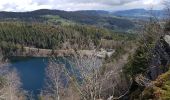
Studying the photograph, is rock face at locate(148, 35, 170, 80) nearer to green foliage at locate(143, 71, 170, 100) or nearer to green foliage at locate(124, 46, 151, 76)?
green foliage at locate(143, 71, 170, 100)

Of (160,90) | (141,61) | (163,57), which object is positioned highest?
(160,90)

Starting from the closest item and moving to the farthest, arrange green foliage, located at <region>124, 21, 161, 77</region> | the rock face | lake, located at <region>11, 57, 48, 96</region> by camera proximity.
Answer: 1. the rock face
2. green foliage, located at <region>124, 21, 161, 77</region>
3. lake, located at <region>11, 57, 48, 96</region>

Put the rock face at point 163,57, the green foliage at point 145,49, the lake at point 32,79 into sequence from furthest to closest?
the lake at point 32,79, the green foliage at point 145,49, the rock face at point 163,57

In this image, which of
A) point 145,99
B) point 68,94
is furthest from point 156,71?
point 68,94

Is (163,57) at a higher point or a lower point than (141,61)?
higher

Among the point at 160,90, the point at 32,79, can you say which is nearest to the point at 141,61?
the point at 160,90

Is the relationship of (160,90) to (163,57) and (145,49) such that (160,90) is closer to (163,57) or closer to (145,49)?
(163,57)

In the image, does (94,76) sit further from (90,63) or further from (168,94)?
(168,94)

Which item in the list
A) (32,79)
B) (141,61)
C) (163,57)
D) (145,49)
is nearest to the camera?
(163,57)

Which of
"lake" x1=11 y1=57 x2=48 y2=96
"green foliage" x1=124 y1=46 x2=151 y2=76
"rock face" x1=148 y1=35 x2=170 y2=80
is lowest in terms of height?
"lake" x1=11 y1=57 x2=48 y2=96

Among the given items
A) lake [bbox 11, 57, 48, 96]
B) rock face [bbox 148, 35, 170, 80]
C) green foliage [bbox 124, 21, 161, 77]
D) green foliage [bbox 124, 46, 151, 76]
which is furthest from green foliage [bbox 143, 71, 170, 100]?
lake [bbox 11, 57, 48, 96]

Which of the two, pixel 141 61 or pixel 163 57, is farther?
pixel 141 61

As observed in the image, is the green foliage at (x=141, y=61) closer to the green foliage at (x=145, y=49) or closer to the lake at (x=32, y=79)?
the green foliage at (x=145, y=49)

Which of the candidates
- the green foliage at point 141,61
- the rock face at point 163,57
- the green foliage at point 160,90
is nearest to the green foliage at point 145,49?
the green foliage at point 141,61
